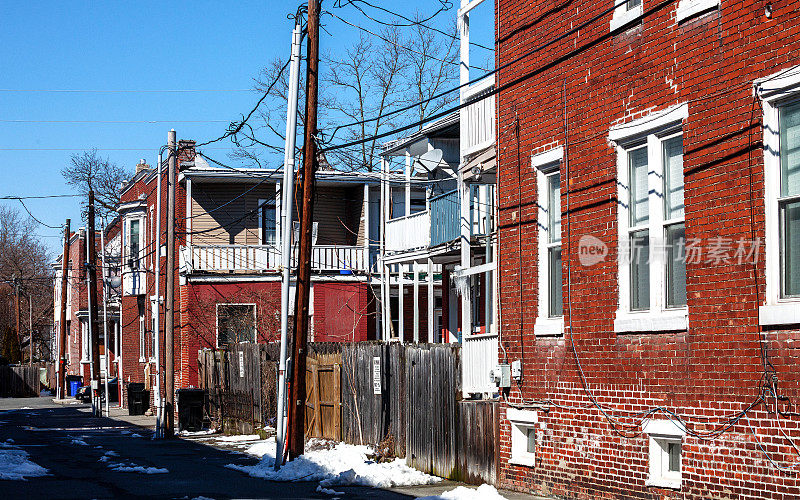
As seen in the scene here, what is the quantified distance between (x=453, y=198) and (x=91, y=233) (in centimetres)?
2488

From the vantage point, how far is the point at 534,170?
1449 cm

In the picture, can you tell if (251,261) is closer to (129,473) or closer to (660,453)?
(129,473)

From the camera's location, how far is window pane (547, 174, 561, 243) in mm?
14133

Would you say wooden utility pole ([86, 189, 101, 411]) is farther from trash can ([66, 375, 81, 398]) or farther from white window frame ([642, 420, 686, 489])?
white window frame ([642, 420, 686, 489])

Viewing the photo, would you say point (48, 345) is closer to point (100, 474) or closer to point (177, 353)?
point (177, 353)

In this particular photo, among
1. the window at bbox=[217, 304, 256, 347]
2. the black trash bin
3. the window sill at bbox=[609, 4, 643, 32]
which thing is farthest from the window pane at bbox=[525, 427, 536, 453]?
the black trash bin

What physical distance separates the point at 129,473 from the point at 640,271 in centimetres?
1057

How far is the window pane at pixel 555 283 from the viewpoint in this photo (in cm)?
1405

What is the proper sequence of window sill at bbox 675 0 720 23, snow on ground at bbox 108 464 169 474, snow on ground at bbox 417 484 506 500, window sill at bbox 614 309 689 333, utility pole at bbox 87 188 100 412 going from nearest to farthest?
1. window sill at bbox 675 0 720 23
2. window sill at bbox 614 309 689 333
3. snow on ground at bbox 417 484 506 500
4. snow on ground at bbox 108 464 169 474
5. utility pole at bbox 87 188 100 412

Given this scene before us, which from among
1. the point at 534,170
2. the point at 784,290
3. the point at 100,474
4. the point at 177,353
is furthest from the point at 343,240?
the point at 784,290

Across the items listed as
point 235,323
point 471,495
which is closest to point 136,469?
point 471,495

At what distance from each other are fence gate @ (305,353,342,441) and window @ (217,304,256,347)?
12817 mm

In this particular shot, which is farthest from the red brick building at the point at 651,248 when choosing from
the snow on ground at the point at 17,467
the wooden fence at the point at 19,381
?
the wooden fence at the point at 19,381

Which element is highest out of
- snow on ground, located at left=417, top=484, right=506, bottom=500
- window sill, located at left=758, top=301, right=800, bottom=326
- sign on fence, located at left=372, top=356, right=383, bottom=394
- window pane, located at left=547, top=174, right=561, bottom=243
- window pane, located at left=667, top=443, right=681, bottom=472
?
window pane, located at left=547, top=174, right=561, bottom=243
